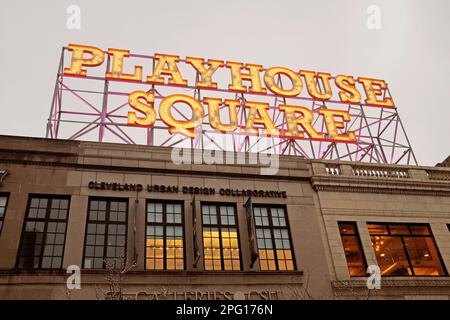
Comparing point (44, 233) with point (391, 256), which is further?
point (391, 256)

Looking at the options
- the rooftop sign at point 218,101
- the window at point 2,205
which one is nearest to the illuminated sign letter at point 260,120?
the rooftop sign at point 218,101

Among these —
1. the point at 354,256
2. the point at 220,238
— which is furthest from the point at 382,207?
the point at 220,238

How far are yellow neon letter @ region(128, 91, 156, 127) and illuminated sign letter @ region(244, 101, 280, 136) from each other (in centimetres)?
583

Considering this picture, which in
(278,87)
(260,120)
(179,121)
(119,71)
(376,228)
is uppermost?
(278,87)

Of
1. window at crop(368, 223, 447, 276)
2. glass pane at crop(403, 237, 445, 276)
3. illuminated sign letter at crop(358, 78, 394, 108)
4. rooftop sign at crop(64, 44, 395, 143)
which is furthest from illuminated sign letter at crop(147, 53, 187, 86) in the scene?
glass pane at crop(403, 237, 445, 276)

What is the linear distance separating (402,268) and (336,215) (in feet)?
12.2

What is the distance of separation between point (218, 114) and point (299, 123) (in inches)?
204

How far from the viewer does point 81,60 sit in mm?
26781

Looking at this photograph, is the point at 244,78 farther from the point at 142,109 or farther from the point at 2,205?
the point at 2,205

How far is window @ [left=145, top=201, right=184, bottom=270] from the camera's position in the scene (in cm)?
1736

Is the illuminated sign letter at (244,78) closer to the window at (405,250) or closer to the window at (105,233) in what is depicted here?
the window at (405,250)
